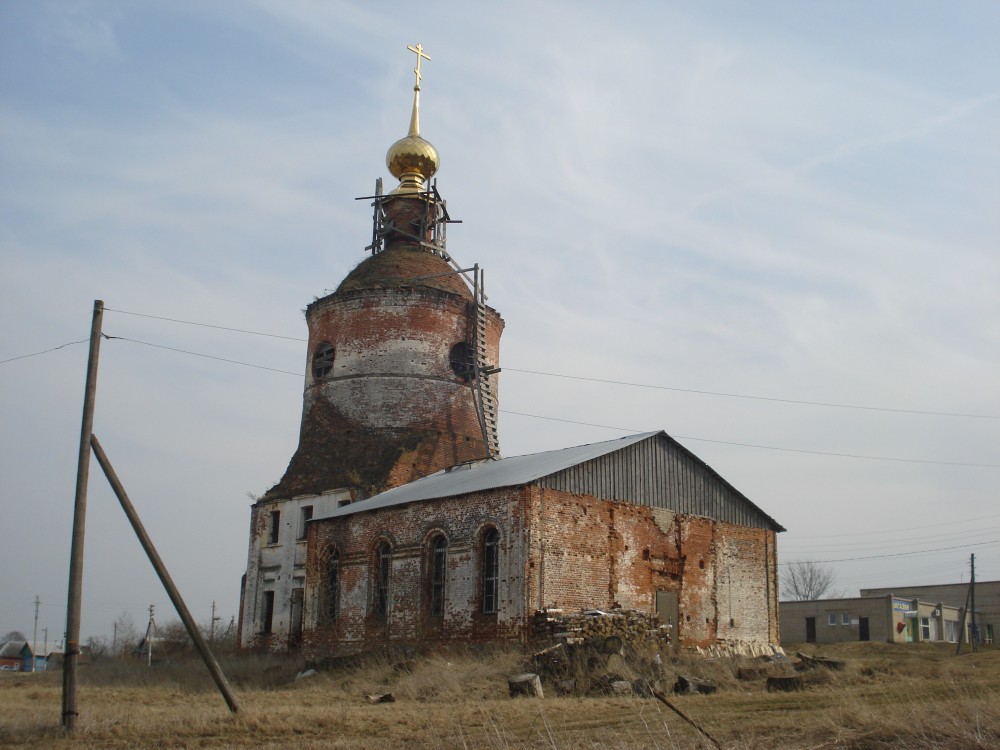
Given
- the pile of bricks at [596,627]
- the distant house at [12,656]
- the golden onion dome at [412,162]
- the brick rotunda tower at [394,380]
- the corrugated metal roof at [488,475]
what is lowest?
the distant house at [12,656]

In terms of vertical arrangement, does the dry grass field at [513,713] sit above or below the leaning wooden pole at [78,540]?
below

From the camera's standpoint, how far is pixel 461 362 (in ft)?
97.5

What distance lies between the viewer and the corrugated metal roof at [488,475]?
21.9 metres

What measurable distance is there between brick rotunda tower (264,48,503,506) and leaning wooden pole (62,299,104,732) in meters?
14.1

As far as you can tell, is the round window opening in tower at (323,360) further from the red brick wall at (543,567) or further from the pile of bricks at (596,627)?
the pile of bricks at (596,627)

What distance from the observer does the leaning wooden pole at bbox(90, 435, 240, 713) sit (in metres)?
12.7

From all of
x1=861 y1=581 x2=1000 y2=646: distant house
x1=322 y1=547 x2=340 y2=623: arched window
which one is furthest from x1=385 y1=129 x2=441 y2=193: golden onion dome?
x1=861 y1=581 x2=1000 y2=646: distant house

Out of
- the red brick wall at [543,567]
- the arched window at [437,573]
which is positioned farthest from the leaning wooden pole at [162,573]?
the arched window at [437,573]

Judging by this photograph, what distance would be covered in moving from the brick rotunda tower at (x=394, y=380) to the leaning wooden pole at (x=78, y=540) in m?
14.1

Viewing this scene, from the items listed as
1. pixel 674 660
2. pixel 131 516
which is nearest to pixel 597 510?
pixel 674 660

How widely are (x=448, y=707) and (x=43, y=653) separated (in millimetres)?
64098

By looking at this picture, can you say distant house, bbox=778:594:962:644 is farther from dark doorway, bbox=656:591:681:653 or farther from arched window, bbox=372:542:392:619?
arched window, bbox=372:542:392:619

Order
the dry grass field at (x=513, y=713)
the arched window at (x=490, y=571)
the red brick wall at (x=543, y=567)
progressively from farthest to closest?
the arched window at (x=490, y=571), the red brick wall at (x=543, y=567), the dry grass field at (x=513, y=713)

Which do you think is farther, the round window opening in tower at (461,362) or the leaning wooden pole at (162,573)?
the round window opening in tower at (461,362)
